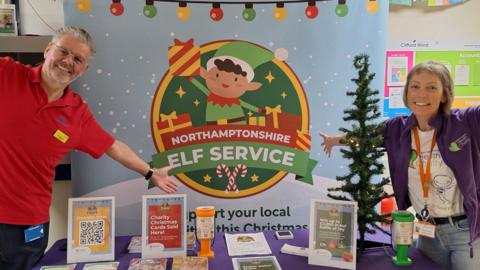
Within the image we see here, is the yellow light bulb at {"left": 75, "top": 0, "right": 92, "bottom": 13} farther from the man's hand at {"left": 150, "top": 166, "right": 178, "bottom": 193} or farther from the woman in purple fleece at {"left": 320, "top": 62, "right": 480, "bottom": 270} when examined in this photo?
the woman in purple fleece at {"left": 320, "top": 62, "right": 480, "bottom": 270}

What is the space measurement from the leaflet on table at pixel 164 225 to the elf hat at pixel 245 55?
2.71 feet

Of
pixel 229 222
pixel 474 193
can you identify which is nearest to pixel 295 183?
pixel 229 222

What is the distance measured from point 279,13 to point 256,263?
1.41 metres

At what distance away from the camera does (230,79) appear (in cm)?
236

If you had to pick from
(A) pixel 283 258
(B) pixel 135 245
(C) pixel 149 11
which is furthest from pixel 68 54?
(A) pixel 283 258

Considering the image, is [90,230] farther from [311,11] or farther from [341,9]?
[341,9]

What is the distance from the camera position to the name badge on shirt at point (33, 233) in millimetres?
1924

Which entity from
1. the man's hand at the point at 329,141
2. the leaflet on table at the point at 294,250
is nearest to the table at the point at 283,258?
the leaflet on table at the point at 294,250

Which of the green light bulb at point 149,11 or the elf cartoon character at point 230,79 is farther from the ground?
the green light bulb at point 149,11

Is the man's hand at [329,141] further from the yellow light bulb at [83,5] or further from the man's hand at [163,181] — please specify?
the yellow light bulb at [83,5]

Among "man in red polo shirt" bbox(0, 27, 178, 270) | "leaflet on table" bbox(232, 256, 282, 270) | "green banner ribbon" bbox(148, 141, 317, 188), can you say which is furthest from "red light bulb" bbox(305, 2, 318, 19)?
"leaflet on table" bbox(232, 256, 282, 270)

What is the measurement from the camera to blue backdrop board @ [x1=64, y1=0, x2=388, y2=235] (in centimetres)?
229

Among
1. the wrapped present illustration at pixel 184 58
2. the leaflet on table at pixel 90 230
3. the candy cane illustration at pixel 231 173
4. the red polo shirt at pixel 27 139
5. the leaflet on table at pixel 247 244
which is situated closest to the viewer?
the red polo shirt at pixel 27 139

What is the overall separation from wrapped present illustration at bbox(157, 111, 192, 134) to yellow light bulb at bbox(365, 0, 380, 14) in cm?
125
